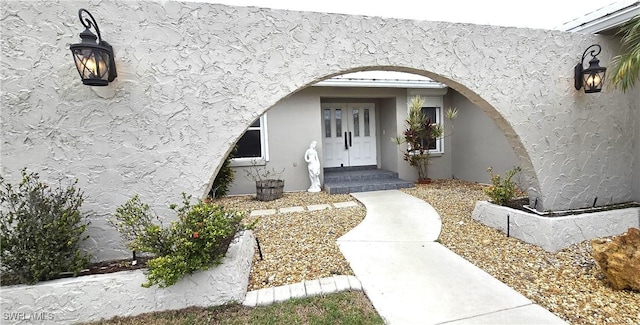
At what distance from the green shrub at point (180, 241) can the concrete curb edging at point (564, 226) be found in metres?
4.12

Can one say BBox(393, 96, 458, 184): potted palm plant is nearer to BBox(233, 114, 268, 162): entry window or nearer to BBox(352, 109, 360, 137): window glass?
BBox(352, 109, 360, 137): window glass

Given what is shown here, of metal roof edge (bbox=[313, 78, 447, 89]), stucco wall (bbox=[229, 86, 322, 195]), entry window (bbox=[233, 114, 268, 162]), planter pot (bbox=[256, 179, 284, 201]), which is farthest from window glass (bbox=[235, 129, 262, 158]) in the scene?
metal roof edge (bbox=[313, 78, 447, 89])

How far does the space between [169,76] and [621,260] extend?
16.7ft

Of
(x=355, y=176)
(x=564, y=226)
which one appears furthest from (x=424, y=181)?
(x=564, y=226)

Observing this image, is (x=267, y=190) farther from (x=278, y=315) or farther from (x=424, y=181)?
(x=424, y=181)

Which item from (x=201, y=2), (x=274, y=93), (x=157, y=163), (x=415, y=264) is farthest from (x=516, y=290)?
(x=201, y=2)

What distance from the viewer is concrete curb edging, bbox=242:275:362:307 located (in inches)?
104

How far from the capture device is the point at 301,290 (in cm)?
276

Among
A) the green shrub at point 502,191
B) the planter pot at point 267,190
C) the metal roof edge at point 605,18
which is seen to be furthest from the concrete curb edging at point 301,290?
the metal roof edge at point 605,18

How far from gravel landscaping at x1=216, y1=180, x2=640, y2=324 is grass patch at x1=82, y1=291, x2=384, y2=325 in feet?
1.64

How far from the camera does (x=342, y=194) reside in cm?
769

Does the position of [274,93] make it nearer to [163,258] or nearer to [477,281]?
[163,258]

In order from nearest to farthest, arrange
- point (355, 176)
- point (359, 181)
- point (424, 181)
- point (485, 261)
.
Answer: point (485, 261) < point (359, 181) < point (355, 176) < point (424, 181)

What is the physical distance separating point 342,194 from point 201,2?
5.81m
